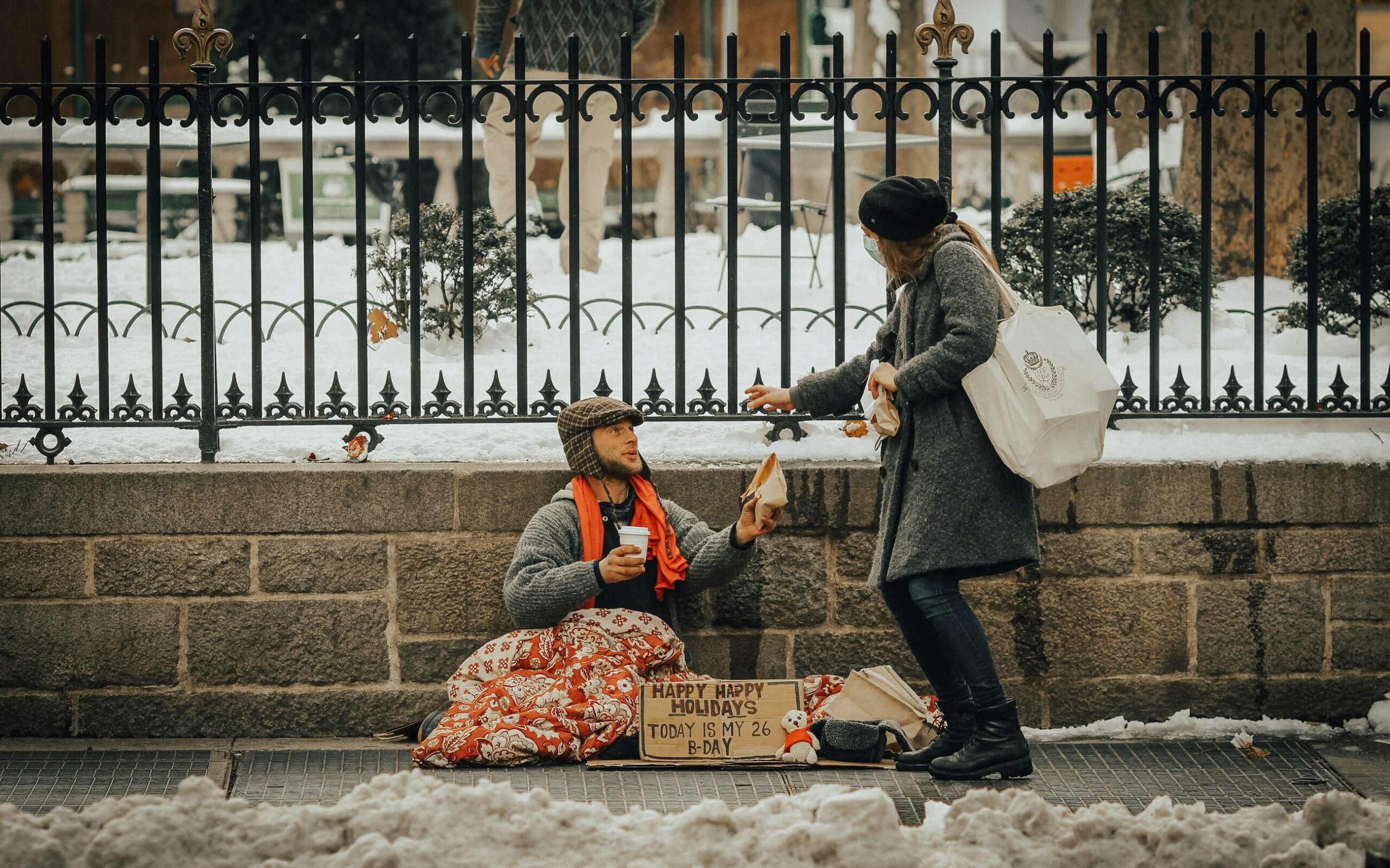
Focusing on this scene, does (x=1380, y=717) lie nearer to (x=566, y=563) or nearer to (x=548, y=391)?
(x=566, y=563)

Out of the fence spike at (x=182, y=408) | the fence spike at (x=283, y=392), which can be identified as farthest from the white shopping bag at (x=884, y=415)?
the fence spike at (x=182, y=408)

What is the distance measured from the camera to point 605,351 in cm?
707

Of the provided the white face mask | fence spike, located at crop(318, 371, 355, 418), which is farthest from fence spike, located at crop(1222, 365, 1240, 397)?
fence spike, located at crop(318, 371, 355, 418)

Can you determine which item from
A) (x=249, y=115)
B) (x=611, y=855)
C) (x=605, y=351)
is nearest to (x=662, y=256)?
(x=605, y=351)

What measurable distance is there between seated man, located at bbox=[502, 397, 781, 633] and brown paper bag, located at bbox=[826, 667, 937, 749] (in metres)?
0.55

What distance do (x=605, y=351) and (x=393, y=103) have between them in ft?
47.3

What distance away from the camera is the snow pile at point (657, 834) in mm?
3857

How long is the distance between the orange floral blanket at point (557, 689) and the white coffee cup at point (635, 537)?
1.39ft

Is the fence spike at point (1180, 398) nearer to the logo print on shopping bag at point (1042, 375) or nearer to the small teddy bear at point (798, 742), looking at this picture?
the logo print on shopping bag at point (1042, 375)

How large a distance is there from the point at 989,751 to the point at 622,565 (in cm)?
129

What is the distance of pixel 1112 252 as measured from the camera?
7152 mm

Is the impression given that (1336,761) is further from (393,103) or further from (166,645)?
(393,103)

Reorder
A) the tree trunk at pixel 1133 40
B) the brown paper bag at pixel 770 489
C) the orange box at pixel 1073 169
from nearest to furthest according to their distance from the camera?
the brown paper bag at pixel 770 489 → the orange box at pixel 1073 169 → the tree trunk at pixel 1133 40

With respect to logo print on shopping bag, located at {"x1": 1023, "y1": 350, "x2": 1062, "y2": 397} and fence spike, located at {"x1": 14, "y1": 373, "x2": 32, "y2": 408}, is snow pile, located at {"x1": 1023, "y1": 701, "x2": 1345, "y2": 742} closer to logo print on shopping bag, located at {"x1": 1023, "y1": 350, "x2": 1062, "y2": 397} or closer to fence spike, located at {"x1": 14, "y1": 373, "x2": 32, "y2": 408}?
logo print on shopping bag, located at {"x1": 1023, "y1": 350, "x2": 1062, "y2": 397}
